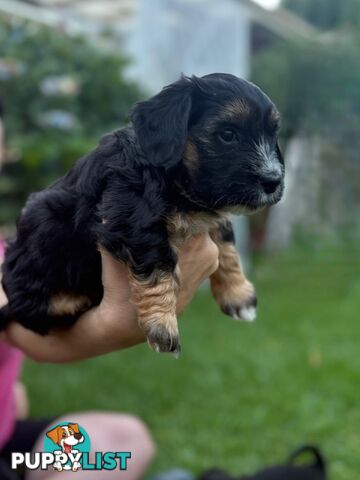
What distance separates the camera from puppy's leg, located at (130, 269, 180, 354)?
1.52 meters

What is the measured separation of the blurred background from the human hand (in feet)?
4.70

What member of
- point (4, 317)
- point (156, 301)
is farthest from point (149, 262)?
point (4, 317)

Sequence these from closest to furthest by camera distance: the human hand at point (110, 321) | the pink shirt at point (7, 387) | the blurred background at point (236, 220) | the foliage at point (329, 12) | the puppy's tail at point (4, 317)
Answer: the human hand at point (110, 321)
the puppy's tail at point (4, 317)
the pink shirt at point (7, 387)
the blurred background at point (236, 220)
the foliage at point (329, 12)

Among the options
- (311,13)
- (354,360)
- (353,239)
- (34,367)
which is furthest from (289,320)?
(311,13)

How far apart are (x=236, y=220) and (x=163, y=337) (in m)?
3.91

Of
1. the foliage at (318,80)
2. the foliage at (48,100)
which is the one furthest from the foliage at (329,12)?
the foliage at (48,100)

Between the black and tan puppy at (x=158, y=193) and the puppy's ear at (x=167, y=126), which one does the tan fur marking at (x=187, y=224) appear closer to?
the black and tan puppy at (x=158, y=193)

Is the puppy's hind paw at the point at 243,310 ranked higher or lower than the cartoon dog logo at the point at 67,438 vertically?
higher

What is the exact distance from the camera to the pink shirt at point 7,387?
9.43ft

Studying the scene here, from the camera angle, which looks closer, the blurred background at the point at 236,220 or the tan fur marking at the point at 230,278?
the tan fur marking at the point at 230,278

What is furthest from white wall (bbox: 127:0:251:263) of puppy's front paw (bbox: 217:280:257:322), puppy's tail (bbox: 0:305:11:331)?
puppy's tail (bbox: 0:305:11:331)

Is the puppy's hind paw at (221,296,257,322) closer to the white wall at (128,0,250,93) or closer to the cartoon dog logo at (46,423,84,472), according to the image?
the cartoon dog logo at (46,423,84,472)

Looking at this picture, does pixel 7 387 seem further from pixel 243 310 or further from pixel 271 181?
pixel 271 181

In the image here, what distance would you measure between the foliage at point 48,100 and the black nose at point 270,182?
9.47ft
